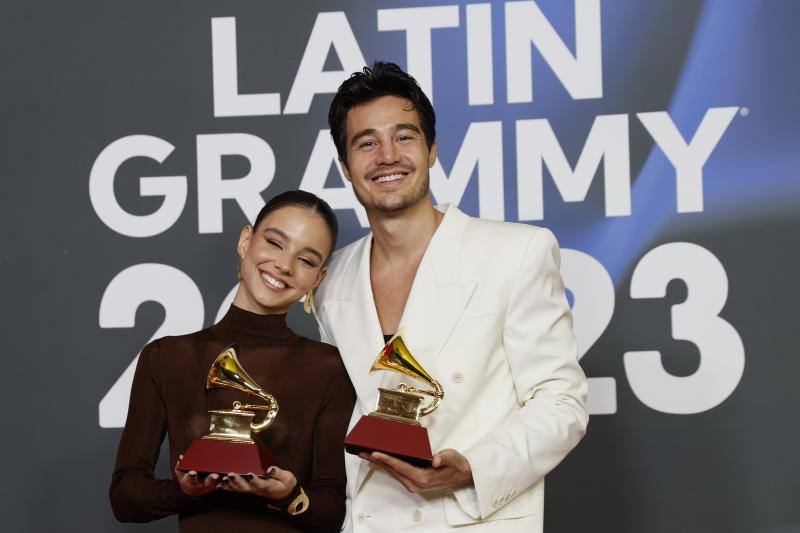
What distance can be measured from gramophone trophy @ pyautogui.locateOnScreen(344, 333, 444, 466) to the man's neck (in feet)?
1.28

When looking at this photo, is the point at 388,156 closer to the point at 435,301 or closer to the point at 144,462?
the point at 435,301

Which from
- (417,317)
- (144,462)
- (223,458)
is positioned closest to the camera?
(223,458)

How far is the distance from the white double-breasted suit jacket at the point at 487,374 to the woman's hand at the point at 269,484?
275 millimetres

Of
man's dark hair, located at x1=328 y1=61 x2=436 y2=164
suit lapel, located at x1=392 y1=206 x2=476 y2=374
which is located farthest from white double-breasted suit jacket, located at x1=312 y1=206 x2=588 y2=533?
man's dark hair, located at x1=328 y1=61 x2=436 y2=164

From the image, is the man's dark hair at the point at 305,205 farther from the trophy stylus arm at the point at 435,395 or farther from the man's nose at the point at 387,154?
the trophy stylus arm at the point at 435,395

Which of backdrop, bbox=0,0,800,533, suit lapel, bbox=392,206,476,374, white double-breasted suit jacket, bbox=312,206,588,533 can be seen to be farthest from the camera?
backdrop, bbox=0,0,800,533

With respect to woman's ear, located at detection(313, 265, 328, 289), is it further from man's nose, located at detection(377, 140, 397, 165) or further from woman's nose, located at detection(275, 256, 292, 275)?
man's nose, located at detection(377, 140, 397, 165)

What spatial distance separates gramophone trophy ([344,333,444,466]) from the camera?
71.0 inches

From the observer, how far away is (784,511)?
3.10 meters

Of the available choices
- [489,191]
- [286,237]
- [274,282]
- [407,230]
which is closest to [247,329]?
[274,282]

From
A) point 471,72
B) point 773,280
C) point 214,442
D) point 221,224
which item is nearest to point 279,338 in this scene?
point 214,442

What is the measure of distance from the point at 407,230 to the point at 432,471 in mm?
653

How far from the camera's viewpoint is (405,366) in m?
1.94

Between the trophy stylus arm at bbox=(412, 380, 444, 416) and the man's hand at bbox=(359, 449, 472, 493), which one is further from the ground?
the trophy stylus arm at bbox=(412, 380, 444, 416)
